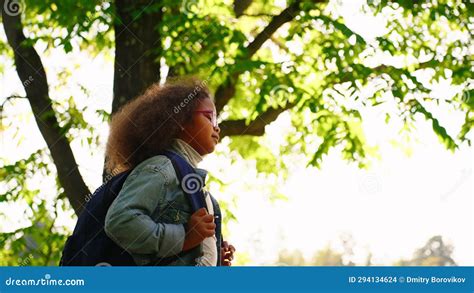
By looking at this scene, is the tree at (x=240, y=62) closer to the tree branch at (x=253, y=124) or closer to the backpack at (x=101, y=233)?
the tree branch at (x=253, y=124)

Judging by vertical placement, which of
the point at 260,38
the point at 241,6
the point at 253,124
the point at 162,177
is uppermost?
the point at 241,6

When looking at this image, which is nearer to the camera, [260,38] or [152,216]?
[152,216]

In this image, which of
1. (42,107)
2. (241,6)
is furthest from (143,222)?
(241,6)

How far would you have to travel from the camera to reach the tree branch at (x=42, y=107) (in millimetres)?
8734

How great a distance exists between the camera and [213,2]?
9125 mm

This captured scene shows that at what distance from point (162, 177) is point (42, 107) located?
6.04 metres

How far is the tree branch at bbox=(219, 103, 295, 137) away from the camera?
9.88m

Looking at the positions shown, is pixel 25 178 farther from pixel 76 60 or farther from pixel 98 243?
pixel 98 243

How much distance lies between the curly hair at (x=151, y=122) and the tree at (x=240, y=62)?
14.2 ft

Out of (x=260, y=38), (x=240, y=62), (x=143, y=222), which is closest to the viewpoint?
(x=143, y=222)

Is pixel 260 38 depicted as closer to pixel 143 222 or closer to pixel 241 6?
pixel 241 6

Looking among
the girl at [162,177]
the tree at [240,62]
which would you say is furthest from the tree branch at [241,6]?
the girl at [162,177]

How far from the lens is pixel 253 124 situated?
9898 mm

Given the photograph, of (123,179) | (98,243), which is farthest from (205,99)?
(98,243)
